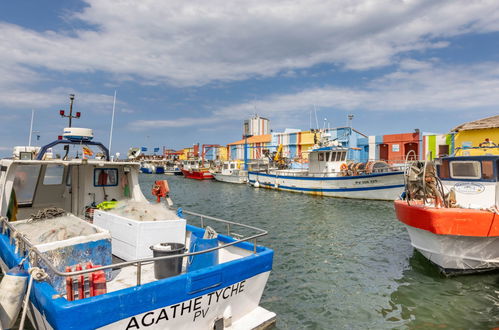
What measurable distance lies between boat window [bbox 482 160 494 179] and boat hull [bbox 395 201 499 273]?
1863mm

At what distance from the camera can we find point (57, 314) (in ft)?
10.9

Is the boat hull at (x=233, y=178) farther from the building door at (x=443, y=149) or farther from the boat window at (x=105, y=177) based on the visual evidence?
the boat window at (x=105, y=177)

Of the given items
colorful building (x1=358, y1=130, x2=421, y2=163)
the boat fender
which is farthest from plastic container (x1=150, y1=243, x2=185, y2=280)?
colorful building (x1=358, y1=130, x2=421, y2=163)

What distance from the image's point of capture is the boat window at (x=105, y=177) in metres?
8.58

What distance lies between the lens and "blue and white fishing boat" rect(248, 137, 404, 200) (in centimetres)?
2478

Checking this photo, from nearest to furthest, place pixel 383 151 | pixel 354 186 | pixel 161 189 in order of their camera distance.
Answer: pixel 161 189
pixel 354 186
pixel 383 151

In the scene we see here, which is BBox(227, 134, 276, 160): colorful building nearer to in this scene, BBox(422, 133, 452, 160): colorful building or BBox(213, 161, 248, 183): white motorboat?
BBox(213, 161, 248, 183): white motorboat

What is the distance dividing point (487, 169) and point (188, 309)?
8.86 metres

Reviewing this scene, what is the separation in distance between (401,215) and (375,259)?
1809mm

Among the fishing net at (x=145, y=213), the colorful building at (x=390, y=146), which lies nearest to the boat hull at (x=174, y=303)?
the fishing net at (x=145, y=213)

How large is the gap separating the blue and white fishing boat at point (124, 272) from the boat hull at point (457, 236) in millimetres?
4698

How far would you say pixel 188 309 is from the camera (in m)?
4.24

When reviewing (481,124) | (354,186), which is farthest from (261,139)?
(481,124)

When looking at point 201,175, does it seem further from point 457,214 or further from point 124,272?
point 124,272
